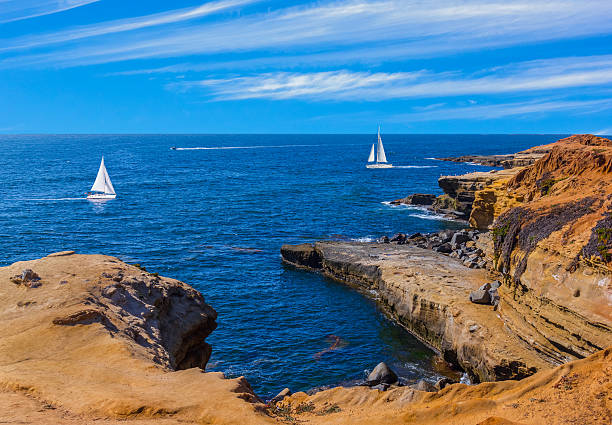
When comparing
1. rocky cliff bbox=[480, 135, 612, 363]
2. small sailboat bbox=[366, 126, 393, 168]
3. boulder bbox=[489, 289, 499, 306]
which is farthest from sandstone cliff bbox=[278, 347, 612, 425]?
small sailboat bbox=[366, 126, 393, 168]

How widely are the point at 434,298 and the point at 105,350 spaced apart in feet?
71.0

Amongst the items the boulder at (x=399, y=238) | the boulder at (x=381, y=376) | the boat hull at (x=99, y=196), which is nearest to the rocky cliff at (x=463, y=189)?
the boulder at (x=399, y=238)

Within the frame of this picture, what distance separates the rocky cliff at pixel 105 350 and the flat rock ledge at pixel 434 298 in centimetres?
1413

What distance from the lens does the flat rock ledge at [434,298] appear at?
23.0 metres

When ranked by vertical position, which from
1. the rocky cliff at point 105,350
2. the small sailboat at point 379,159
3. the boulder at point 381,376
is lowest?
the boulder at point 381,376

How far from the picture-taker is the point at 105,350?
629 inches

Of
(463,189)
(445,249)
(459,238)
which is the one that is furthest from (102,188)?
(459,238)

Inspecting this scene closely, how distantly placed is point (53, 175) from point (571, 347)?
Answer: 126 metres

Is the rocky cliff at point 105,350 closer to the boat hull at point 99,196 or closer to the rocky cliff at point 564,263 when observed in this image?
the rocky cliff at point 564,263

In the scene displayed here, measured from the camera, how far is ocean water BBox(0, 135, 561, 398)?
29.7 meters

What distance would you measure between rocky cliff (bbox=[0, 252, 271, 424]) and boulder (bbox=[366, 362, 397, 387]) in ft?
30.2

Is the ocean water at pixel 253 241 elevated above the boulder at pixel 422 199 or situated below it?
below

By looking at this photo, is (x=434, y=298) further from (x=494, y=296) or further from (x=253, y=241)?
(x=253, y=241)

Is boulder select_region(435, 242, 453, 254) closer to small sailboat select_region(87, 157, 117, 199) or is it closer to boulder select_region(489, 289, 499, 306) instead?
boulder select_region(489, 289, 499, 306)
